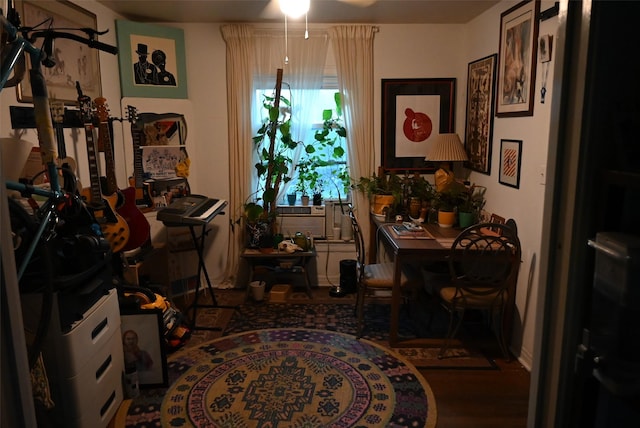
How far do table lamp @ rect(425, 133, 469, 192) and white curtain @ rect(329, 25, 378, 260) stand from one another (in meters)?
0.60

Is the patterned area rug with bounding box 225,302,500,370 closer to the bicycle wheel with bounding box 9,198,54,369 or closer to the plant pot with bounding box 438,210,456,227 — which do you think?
the plant pot with bounding box 438,210,456,227

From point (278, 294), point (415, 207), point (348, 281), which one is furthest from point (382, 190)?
point (278, 294)

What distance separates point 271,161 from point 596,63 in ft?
11.0

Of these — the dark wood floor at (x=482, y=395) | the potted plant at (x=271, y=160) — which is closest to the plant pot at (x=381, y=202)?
the potted plant at (x=271, y=160)

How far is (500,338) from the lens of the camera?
3.05 metres

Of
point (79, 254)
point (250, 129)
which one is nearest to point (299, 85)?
point (250, 129)

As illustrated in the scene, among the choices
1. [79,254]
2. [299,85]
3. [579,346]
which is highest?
[299,85]

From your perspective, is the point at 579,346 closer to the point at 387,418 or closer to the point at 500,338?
the point at 387,418

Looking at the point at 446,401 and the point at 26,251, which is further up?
the point at 26,251

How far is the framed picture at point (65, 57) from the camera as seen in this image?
2490 millimetres

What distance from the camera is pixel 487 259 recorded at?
9.23 feet

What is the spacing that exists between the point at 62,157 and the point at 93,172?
0.66 feet

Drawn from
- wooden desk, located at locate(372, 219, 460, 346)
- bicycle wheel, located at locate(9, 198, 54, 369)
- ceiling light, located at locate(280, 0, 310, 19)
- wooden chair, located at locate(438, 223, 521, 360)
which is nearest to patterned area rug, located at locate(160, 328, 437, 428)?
wooden desk, located at locate(372, 219, 460, 346)

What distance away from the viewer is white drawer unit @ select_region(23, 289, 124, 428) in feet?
6.38
